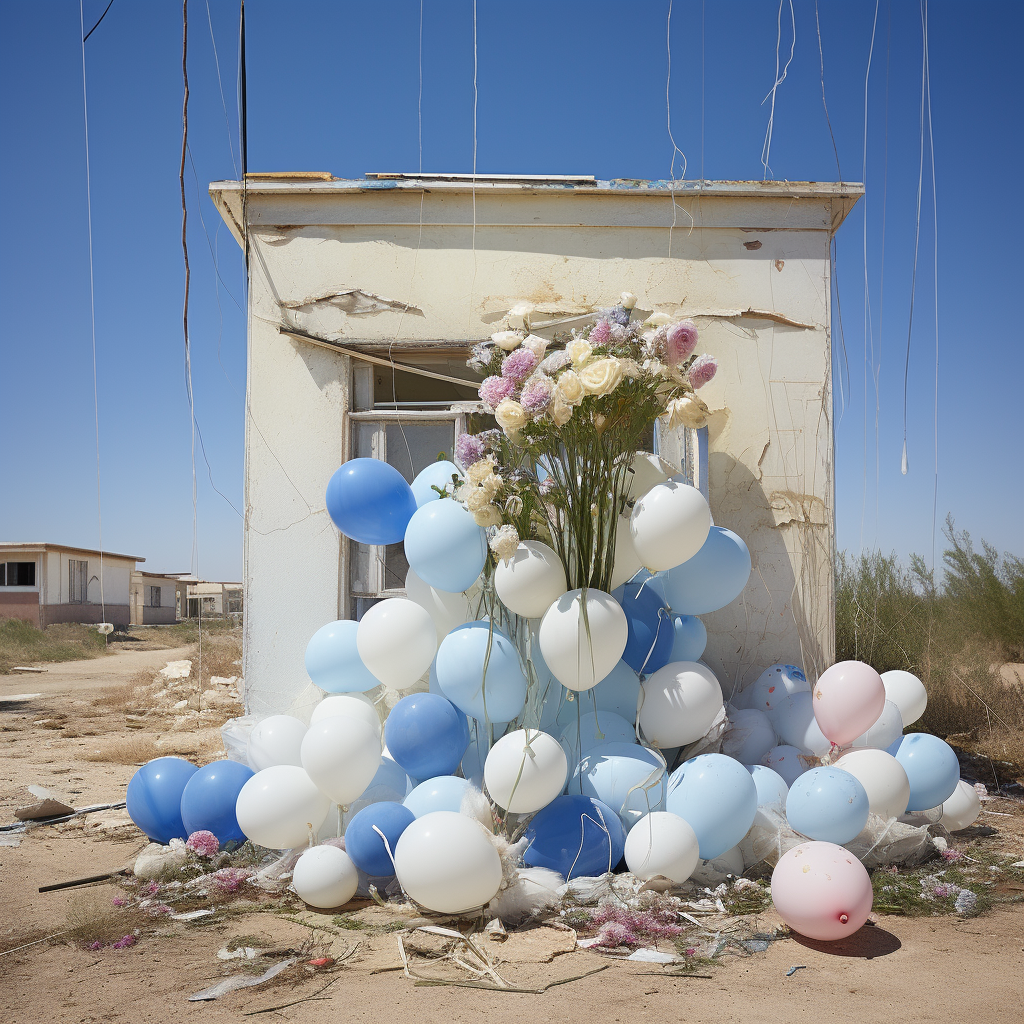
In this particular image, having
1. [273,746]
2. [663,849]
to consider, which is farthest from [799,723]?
[273,746]

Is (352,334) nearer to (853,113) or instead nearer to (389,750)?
(389,750)

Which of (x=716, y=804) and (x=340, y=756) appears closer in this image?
(x=716, y=804)

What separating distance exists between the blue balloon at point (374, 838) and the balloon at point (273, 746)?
0.69 metres

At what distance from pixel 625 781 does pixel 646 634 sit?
671mm

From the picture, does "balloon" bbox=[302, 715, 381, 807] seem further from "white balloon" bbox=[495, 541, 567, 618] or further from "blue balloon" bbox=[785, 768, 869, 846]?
"blue balloon" bbox=[785, 768, 869, 846]

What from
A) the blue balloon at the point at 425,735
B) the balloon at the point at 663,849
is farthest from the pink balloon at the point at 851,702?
the blue balloon at the point at 425,735

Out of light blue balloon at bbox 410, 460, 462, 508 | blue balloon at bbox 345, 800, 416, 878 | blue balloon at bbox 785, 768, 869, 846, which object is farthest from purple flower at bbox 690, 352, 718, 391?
blue balloon at bbox 345, 800, 416, 878

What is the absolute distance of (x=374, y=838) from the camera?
2787 millimetres

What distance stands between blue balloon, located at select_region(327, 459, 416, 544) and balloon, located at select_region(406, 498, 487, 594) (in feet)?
0.97

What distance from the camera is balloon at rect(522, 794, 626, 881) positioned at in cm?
284

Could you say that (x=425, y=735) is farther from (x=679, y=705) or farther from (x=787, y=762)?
(x=787, y=762)

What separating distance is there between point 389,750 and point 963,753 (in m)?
4.22

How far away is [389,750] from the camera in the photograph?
3158mm

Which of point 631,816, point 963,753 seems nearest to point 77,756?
point 631,816
